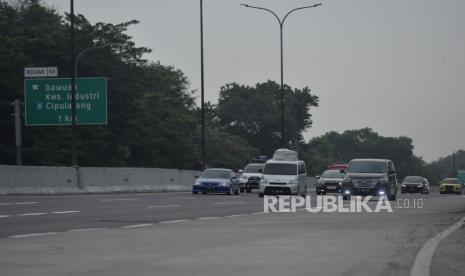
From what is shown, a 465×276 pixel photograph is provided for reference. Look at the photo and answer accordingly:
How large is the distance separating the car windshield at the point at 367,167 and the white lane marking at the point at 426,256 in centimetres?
2532

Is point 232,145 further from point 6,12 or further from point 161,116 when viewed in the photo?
point 6,12

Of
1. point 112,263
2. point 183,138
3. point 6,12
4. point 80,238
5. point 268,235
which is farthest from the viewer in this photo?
point 183,138

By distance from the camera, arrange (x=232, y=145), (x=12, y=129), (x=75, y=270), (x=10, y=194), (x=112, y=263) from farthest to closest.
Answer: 1. (x=232, y=145)
2. (x=12, y=129)
3. (x=10, y=194)
4. (x=112, y=263)
5. (x=75, y=270)

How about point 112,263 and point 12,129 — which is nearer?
point 112,263

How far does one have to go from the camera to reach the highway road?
524 inches

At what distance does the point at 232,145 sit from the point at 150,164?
31.3 m

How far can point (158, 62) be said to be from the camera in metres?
151

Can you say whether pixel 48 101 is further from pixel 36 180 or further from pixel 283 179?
pixel 283 179

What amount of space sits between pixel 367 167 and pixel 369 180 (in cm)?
114

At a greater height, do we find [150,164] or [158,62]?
[158,62]

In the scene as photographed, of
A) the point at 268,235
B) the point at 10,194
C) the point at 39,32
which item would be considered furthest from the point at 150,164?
the point at 268,235

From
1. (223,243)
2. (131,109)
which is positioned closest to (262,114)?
(131,109)

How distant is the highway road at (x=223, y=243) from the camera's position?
524 inches

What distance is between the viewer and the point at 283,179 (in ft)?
160
